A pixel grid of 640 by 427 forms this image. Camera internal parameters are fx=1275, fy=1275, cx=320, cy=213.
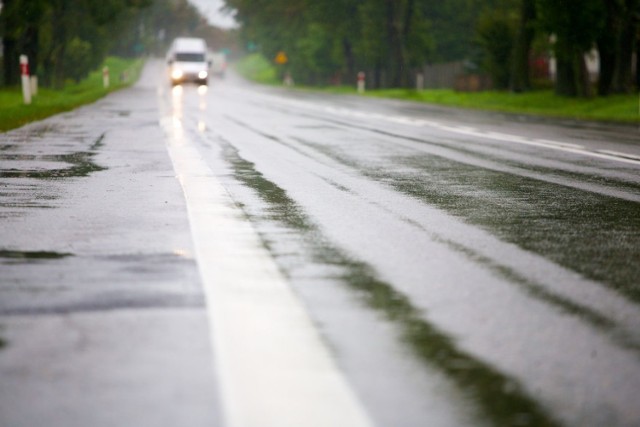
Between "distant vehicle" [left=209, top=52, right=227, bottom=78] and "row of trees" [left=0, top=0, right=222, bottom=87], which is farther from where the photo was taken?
"distant vehicle" [left=209, top=52, right=227, bottom=78]

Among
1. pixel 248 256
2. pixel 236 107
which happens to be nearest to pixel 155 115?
pixel 236 107

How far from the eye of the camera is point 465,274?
21.1ft

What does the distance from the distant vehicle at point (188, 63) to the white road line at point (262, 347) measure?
58531 millimetres

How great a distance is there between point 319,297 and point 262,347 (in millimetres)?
1001

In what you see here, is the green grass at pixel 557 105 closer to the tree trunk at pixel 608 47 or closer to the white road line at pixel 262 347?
the tree trunk at pixel 608 47

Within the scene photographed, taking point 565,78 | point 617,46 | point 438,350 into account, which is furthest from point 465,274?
point 565,78

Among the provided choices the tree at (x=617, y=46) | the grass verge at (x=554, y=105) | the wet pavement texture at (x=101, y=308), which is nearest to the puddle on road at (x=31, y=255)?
the wet pavement texture at (x=101, y=308)

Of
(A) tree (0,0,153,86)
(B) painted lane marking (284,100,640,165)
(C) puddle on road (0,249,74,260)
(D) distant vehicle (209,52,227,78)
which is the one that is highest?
(A) tree (0,0,153,86)

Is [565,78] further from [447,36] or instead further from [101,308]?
[447,36]

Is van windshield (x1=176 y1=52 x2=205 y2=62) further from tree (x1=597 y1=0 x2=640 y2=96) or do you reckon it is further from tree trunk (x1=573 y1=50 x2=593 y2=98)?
tree (x1=597 y1=0 x2=640 y2=96)

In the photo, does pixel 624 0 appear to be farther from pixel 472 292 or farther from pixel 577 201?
pixel 472 292

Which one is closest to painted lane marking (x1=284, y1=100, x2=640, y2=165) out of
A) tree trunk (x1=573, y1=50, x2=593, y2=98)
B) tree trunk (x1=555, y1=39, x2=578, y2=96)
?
tree trunk (x1=573, y1=50, x2=593, y2=98)

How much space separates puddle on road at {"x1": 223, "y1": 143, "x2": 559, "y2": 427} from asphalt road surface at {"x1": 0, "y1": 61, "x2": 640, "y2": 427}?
13 mm

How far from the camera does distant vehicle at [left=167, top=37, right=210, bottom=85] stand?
65.8m
